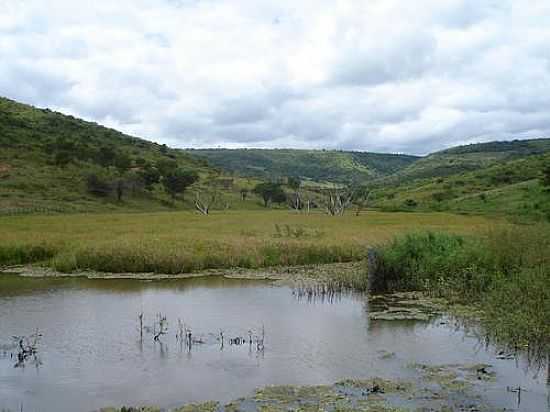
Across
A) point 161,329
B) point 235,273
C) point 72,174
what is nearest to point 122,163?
point 72,174

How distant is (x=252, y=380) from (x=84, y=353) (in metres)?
4.49

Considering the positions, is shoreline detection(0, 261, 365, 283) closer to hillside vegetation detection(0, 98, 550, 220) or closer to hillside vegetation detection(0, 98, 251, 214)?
hillside vegetation detection(0, 98, 550, 220)

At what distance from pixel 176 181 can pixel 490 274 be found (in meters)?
64.8

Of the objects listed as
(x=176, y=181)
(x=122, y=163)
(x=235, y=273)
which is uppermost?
(x=122, y=163)

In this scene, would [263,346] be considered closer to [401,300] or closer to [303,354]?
[303,354]

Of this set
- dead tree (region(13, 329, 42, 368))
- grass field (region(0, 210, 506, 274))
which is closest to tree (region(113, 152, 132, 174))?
grass field (region(0, 210, 506, 274))

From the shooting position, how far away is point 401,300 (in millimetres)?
21031

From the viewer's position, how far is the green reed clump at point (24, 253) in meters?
30.6

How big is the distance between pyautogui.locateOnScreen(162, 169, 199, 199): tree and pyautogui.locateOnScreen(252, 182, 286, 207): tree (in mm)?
18066

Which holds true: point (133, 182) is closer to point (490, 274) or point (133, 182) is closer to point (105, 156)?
point (105, 156)

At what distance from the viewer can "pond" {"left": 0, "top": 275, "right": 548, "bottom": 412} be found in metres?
12.2

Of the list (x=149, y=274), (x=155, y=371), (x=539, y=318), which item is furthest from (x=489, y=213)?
(x=155, y=371)

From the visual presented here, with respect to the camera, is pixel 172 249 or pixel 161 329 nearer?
pixel 161 329

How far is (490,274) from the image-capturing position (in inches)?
822
